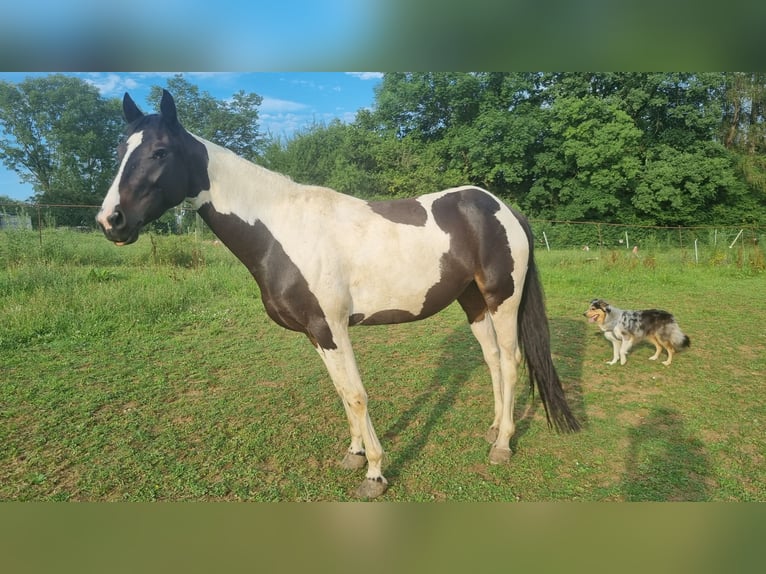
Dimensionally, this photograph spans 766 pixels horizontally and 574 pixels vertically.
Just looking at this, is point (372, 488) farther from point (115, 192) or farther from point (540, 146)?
point (540, 146)

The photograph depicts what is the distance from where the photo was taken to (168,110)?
7.72 ft

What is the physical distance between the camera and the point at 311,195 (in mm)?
2838

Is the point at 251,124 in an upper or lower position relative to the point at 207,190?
upper

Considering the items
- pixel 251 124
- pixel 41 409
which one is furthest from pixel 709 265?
pixel 251 124

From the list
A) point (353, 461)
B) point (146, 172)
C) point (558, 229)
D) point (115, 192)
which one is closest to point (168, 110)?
point (146, 172)

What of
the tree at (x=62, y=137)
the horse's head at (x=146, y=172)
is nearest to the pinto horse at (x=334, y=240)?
the horse's head at (x=146, y=172)

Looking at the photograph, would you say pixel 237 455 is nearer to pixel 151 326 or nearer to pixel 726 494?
pixel 726 494

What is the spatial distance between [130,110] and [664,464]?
182 inches

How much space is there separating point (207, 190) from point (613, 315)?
5716mm

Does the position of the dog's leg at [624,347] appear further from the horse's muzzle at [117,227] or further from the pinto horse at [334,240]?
the horse's muzzle at [117,227]

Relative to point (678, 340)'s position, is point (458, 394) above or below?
below

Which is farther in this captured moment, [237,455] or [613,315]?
[613,315]

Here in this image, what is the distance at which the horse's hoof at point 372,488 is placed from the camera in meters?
2.78

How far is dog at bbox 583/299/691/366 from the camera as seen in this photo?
5.34 metres
